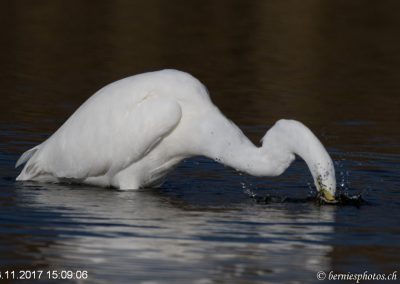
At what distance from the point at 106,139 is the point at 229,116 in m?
5.11

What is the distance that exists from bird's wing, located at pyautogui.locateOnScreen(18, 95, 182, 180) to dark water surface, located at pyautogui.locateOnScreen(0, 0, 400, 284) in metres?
0.29

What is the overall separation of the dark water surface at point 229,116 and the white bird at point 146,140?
0.86 feet

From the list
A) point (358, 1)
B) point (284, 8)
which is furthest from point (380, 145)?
point (358, 1)

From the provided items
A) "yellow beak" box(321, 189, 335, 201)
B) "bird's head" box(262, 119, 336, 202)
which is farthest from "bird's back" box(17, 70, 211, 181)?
"yellow beak" box(321, 189, 335, 201)

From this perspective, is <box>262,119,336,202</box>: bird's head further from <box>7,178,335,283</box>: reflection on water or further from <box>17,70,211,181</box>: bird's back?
<box>17,70,211,181</box>: bird's back

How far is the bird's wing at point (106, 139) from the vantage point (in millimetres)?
12391

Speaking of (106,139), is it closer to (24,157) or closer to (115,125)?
(115,125)

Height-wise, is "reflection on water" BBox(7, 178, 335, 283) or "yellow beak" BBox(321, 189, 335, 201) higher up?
"yellow beak" BBox(321, 189, 335, 201)

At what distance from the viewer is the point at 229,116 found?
58.2 ft

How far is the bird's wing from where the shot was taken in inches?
488

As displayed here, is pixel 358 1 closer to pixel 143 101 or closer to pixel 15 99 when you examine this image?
pixel 15 99

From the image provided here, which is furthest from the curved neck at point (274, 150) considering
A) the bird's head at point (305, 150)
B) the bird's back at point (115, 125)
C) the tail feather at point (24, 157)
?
the tail feather at point (24, 157)

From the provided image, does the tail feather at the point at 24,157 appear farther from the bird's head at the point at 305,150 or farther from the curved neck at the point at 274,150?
the bird's head at the point at 305,150

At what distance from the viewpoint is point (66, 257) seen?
984 cm
